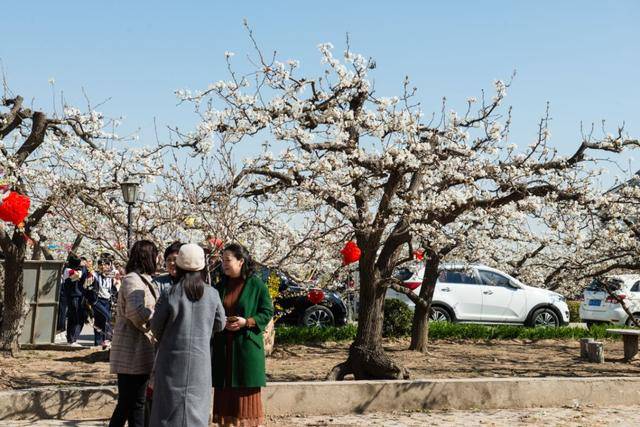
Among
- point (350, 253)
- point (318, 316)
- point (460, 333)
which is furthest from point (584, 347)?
point (318, 316)

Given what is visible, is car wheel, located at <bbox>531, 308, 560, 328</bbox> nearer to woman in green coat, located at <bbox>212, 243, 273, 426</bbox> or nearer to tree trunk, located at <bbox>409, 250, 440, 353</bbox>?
tree trunk, located at <bbox>409, 250, 440, 353</bbox>

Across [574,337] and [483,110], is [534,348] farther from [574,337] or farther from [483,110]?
[483,110]

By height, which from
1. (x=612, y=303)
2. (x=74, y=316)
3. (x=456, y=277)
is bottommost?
(x=74, y=316)

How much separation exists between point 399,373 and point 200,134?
12.4 feet

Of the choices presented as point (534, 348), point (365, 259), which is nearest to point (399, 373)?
point (365, 259)

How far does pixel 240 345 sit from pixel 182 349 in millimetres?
1085

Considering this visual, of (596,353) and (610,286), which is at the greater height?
(610,286)

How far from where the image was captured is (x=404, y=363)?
38.7 ft

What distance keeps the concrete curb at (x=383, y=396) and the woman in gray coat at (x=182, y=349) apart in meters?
2.59

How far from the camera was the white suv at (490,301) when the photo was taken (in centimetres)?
1823

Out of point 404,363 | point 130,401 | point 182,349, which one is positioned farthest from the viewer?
point 404,363

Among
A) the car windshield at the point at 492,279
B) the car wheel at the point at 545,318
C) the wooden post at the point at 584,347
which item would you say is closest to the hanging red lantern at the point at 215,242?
the wooden post at the point at 584,347

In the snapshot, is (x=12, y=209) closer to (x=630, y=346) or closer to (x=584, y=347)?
(x=584, y=347)

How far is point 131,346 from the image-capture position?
6.03m
